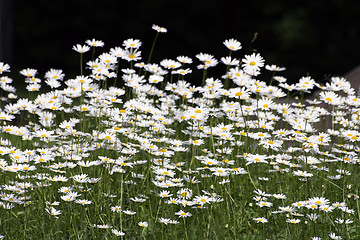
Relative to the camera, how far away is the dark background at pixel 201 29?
1304cm

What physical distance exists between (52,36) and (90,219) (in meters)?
13.1

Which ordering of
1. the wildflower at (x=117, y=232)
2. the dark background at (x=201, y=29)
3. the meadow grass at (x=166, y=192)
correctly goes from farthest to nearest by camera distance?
Answer: the dark background at (x=201, y=29) → the meadow grass at (x=166, y=192) → the wildflower at (x=117, y=232)

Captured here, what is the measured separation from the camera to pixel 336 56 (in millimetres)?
13516

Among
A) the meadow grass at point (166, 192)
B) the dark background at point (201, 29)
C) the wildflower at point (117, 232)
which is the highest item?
the dark background at point (201, 29)

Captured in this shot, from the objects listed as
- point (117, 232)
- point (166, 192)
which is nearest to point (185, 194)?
point (166, 192)

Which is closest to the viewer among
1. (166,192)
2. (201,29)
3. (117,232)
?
(117,232)

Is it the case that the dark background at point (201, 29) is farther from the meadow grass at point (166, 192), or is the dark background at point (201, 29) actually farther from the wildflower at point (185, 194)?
the wildflower at point (185, 194)

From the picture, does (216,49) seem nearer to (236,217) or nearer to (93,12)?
(93,12)

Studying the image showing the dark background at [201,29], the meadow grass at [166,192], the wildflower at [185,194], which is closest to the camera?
the meadow grass at [166,192]

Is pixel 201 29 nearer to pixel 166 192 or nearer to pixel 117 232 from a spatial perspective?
pixel 166 192

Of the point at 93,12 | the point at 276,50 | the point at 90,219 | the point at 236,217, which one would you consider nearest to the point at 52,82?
the point at 90,219

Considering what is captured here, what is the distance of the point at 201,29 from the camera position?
558 inches

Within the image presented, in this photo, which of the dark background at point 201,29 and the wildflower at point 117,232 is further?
the dark background at point 201,29

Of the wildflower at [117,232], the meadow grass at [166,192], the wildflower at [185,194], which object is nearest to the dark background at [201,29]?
the meadow grass at [166,192]
